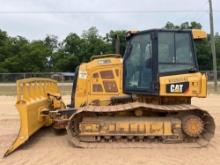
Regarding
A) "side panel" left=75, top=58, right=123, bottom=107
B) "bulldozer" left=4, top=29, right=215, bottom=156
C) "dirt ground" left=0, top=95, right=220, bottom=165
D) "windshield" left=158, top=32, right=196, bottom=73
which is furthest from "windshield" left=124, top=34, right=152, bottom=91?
"dirt ground" left=0, top=95, right=220, bottom=165

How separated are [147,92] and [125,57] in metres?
1.10

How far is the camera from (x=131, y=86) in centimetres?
1173

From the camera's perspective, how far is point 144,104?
36.5ft

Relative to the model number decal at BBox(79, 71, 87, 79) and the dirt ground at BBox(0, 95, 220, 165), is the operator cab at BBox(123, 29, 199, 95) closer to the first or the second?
the model number decal at BBox(79, 71, 87, 79)

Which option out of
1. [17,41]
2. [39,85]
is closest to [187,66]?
[39,85]

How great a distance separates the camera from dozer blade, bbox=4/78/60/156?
10.8 meters

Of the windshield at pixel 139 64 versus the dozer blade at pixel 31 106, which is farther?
the windshield at pixel 139 64

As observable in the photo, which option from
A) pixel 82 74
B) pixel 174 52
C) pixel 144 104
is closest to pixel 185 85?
pixel 174 52

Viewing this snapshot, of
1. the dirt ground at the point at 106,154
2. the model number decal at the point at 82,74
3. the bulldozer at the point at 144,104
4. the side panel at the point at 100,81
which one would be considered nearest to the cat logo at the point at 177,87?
the bulldozer at the point at 144,104

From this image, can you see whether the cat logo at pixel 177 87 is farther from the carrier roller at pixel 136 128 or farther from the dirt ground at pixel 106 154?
the dirt ground at pixel 106 154

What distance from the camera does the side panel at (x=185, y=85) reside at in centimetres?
1129

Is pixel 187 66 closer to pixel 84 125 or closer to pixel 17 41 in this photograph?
pixel 84 125

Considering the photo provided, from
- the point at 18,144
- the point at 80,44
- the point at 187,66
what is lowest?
the point at 18,144

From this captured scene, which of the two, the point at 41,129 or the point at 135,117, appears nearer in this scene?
the point at 135,117
